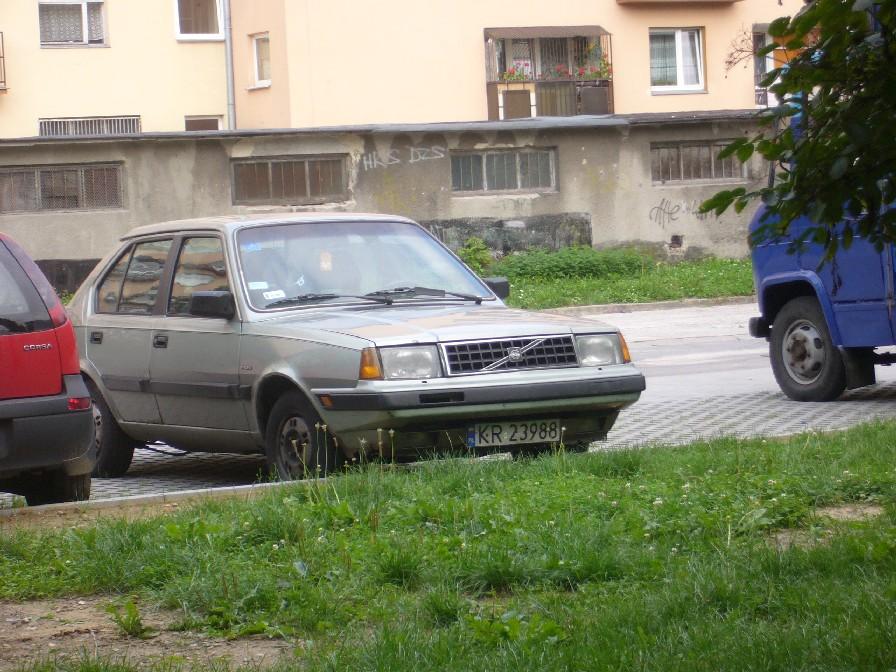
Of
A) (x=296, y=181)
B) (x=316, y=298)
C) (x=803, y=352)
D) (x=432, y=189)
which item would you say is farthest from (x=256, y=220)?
(x=432, y=189)

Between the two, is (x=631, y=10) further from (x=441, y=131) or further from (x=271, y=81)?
(x=441, y=131)

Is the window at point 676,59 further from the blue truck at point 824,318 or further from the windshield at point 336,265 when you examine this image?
the windshield at point 336,265

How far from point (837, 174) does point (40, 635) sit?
115 inches

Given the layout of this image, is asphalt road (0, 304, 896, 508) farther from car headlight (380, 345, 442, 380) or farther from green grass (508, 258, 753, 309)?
green grass (508, 258, 753, 309)

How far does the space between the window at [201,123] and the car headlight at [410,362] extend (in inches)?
1393

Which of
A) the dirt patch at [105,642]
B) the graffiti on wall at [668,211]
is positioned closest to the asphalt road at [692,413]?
the dirt patch at [105,642]

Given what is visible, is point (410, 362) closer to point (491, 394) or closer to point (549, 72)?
point (491, 394)

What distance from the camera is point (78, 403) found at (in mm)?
7316

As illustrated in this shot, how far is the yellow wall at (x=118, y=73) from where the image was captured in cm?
4028

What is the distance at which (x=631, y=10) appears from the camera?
43438 mm

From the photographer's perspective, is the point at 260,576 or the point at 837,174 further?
the point at 260,576

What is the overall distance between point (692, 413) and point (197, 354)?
442 centimetres

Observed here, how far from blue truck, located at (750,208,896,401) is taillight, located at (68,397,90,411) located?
620 cm

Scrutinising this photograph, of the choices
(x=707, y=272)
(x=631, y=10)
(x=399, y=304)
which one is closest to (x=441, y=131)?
(x=707, y=272)
